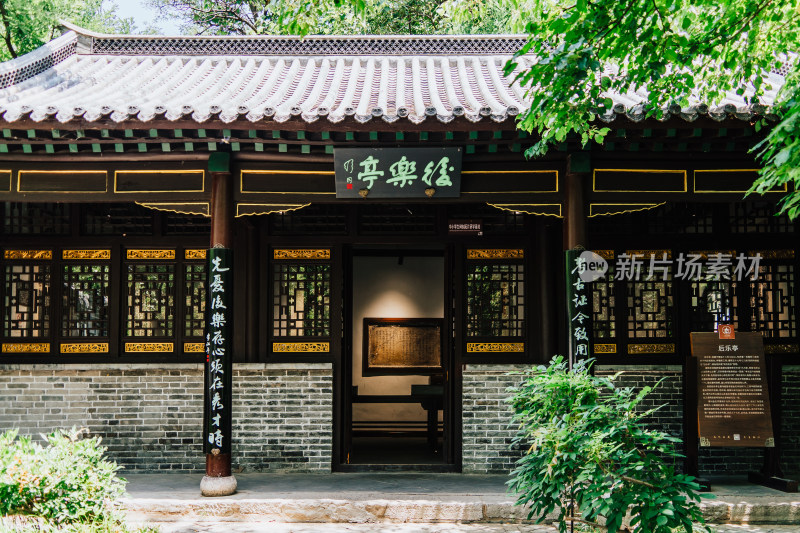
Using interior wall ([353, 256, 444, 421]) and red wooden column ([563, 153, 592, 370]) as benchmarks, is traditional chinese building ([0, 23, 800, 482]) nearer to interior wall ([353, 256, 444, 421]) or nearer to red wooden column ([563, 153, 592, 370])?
red wooden column ([563, 153, 592, 370])

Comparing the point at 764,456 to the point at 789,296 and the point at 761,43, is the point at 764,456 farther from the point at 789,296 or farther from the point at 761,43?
the point at 761,43

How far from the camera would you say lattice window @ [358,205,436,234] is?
27.5ft

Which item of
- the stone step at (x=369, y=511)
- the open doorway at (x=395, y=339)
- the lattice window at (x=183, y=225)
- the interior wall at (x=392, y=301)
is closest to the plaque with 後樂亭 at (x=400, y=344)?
the open doorway at (x=395, y=339)

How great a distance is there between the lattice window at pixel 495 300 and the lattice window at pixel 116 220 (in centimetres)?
374

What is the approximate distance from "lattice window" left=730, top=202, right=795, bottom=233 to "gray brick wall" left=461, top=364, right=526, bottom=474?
116 inches

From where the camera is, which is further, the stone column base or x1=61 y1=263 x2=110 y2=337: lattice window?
x1=61 y1=263 x2=110 y2=337: lattice window

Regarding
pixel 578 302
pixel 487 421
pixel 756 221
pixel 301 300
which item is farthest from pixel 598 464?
pixel 756 221

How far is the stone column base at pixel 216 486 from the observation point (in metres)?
6.75

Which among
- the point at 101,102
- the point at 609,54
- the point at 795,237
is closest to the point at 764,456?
the point at 795,237

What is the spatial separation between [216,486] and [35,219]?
12.8 ft

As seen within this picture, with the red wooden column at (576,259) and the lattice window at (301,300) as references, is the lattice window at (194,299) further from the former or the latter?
the red wooden column at (576,259)

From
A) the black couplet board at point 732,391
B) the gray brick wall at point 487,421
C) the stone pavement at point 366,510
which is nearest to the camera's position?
the stone pavement at point 366,510

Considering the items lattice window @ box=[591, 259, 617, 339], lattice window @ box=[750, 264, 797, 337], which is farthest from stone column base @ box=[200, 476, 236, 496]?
lattice window @ box=[750, 264, 797, 337]

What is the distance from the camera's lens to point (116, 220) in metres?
8.40
